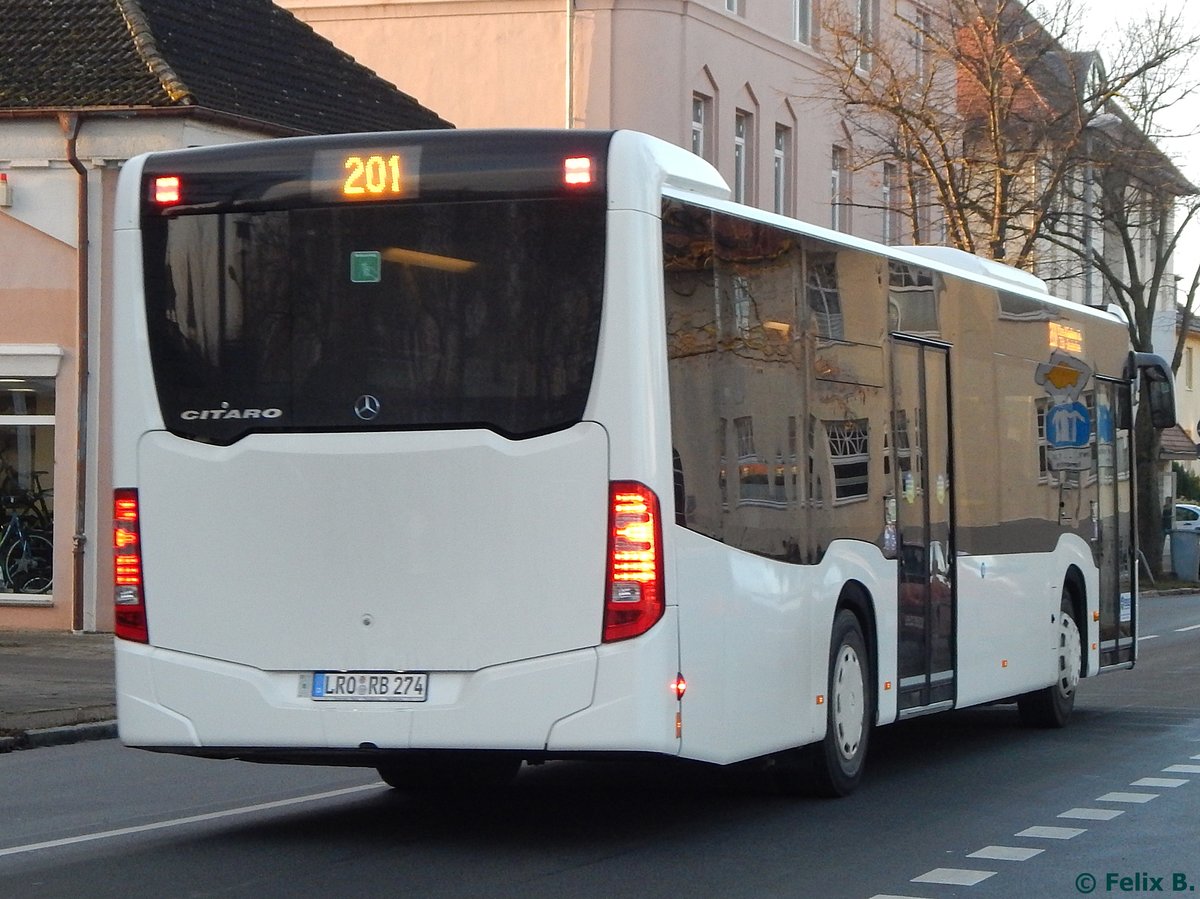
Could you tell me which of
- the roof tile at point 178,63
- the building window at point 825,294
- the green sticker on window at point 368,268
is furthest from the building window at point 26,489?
the green sticker on window at point 368,268

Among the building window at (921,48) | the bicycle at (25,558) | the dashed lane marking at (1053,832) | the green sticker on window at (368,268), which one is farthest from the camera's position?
the building window at (921,48)

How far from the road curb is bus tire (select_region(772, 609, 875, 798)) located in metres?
5.62

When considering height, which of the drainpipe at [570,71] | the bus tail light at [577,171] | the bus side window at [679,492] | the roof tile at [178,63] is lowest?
the bus side window at [679,492]

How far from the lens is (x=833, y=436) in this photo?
10977 millimetres

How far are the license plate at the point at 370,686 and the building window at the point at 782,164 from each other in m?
29.4

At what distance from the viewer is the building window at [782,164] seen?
3784cm

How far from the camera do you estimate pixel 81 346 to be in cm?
2372

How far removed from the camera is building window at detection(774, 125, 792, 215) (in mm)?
37844

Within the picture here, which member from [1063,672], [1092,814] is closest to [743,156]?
[1063,672]

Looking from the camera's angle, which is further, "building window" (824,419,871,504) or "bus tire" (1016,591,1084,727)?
"bus tire" (1016,591,1084,727)

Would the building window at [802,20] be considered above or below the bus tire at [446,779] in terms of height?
above

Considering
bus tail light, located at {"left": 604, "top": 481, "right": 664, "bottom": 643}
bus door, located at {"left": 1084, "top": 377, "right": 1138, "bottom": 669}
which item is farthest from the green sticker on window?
bus door, located at {"left": 1084, "top": 377, "right": 1138, "bottom": 669}

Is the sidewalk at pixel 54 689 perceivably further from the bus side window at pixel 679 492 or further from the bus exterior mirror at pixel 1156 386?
the bus exterior mirror at pixel 1156 386

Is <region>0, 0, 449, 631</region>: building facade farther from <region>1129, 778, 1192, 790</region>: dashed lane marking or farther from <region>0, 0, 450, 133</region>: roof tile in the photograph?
<region>1129, 778, 1192, 790</region>: dashed lane marking
